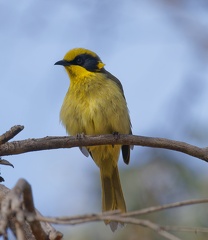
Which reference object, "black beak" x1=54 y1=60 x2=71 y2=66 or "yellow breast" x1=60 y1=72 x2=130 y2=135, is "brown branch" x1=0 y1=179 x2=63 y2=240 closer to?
"yellow breast" x1=60 y1=72 x2=130 y2=135

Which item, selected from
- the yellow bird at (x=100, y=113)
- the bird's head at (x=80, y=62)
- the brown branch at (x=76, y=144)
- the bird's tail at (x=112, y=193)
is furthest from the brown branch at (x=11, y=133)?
the bird's head at (x=80, y=62)

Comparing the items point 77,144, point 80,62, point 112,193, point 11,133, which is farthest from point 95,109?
point 11,133

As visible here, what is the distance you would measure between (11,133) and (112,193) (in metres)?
2.14

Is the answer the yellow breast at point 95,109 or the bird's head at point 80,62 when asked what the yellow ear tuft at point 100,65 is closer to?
the bird's head at point 80,62

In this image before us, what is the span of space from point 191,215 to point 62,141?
2.23 metres

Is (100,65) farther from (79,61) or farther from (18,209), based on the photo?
(18,209)

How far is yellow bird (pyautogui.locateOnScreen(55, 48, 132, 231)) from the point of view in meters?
4.64

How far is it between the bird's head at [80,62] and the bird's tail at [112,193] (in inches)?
37.2

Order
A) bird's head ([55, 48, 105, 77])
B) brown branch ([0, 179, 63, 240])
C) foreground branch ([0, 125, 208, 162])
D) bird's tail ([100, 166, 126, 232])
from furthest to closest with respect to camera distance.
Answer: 1. bird's head ([55, 48, 105, 77])
2. bird's tail ([100, 166, 126, 232])
3. foreground branch ([0, 125, 208, 162])
4. brown branch ([0, 179, 63, 240])

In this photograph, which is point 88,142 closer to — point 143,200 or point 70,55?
point 143,200

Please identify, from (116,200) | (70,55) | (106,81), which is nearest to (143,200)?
(116,200)

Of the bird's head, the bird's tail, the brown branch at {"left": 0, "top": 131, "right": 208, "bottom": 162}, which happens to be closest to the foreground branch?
→ the brown branch at {"left": 0, "top": 131, "right": 208, "bottom": 162}

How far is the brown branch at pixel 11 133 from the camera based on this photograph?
2.91 meters

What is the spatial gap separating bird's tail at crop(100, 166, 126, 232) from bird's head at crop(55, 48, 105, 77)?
37.2 inches
